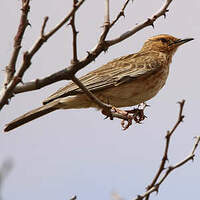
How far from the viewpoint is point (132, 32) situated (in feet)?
14.1

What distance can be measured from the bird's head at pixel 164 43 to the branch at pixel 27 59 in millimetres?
5850

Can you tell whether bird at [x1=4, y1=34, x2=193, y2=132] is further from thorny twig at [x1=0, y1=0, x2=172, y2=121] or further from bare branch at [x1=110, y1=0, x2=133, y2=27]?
thorny twig at [x1=0, y1=0, x2=172, y2=121]

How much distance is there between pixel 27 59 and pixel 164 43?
6.47m

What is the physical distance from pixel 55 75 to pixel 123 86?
398 cm

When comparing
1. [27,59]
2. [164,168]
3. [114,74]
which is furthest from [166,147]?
[114,74]

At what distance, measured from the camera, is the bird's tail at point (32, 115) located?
6491mm

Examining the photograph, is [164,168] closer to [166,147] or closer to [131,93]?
[166,147]

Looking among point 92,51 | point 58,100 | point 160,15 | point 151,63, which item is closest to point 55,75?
point 92,51

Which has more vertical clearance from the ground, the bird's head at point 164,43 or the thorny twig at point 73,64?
the bird's head at point 164,43

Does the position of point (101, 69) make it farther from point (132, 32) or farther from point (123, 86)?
point (132, 32)

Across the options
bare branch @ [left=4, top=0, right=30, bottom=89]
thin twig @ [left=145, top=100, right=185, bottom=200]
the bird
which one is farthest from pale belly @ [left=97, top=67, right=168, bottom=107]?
bare branch @ [left=4, top=0, right=30, bottom=89]

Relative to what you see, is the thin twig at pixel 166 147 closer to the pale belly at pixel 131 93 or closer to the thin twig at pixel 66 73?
the thin twig at pixel 66 73

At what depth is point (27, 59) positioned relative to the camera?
3613 mm

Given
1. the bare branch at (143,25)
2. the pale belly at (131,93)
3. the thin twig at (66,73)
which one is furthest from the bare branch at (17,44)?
the pale belly at (131,93)
